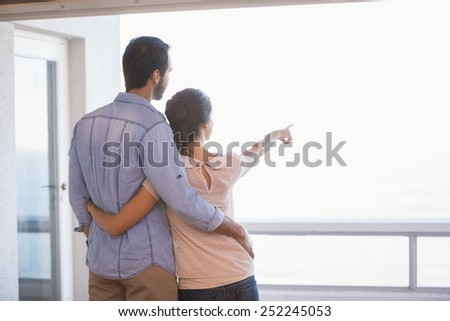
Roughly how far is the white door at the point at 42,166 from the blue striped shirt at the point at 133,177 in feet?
6.41

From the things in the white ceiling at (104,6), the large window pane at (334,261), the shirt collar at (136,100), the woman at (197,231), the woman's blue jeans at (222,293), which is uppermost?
the white ceiling at (104,6)

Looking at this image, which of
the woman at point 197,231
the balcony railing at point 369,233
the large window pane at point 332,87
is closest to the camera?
the woman at point 197,231

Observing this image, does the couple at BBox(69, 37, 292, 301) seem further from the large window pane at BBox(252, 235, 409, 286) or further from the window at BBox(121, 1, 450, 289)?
the large window pane at BBox(252, 235, 409, 286)

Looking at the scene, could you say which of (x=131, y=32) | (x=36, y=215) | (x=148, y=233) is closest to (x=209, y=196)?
(x=148, y=233)

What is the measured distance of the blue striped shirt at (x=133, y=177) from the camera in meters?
1.88

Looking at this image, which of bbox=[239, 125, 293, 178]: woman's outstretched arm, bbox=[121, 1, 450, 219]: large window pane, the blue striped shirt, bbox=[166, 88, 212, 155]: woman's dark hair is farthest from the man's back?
bbox=[121, 1, 450, 219]: large window pane

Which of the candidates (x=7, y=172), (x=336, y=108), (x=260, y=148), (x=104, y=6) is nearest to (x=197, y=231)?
(x=260, y=148)

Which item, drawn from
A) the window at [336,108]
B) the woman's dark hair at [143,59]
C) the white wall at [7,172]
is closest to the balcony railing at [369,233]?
the window at [336,108]

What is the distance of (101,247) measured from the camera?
6.58 feet

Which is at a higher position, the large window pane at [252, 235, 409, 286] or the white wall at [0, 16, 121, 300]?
the white wall at [0, 16, 121, 300]

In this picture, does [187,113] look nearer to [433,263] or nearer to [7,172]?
[7,172]

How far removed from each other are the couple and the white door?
1.92 metres

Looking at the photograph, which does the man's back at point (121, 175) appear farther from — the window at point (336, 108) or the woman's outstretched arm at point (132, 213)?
the window at point (336, 108)

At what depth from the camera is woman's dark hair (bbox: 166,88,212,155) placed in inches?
79.8
